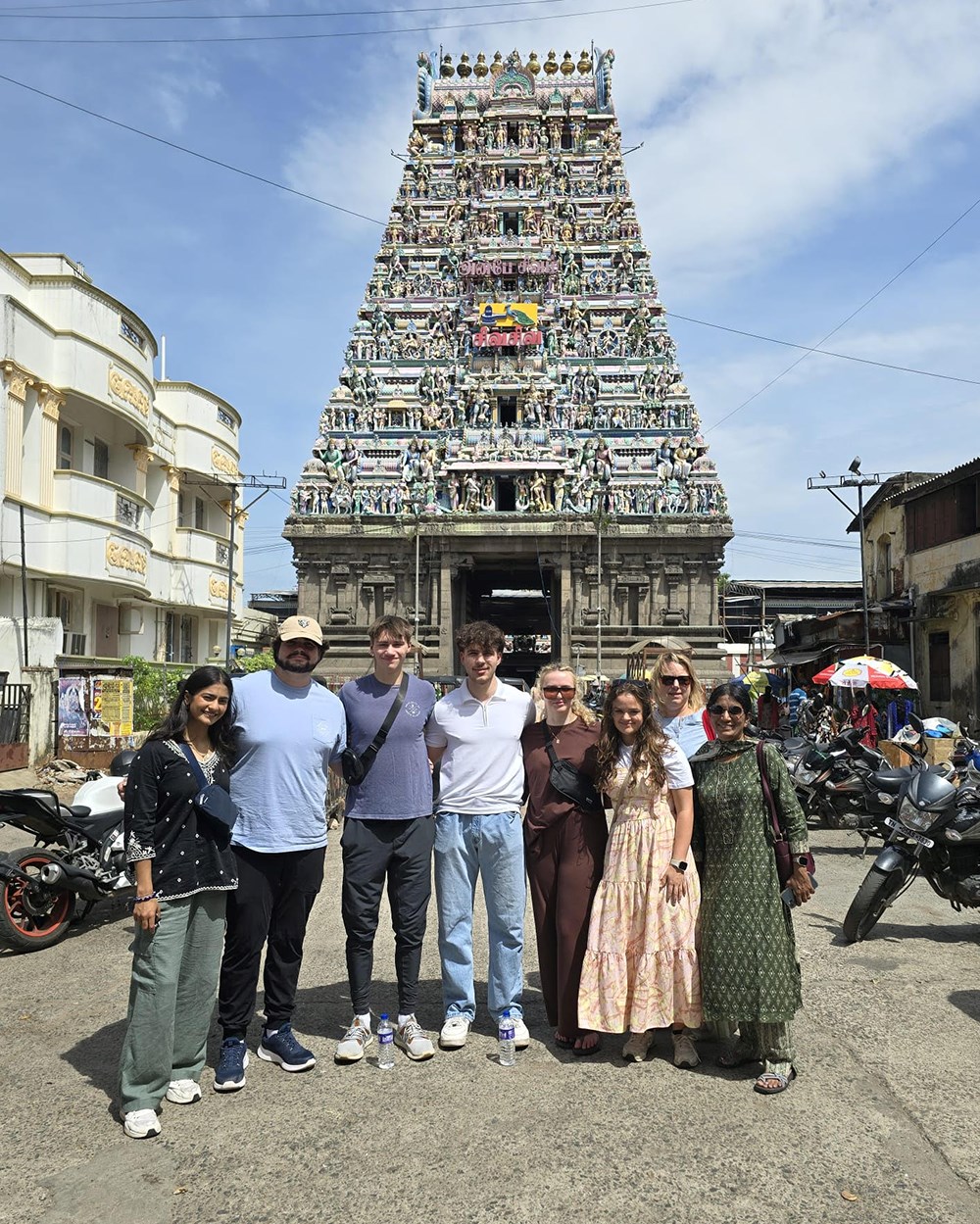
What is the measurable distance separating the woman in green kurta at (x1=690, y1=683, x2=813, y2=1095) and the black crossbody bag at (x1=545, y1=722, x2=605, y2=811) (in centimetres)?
46

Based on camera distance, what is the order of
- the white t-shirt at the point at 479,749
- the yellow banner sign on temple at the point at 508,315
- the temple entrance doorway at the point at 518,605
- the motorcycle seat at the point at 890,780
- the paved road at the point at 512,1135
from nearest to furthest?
the paved road at the point at 512,1135
the white t-shirt at the point at 479,749
the motorcycle seat at the point at 890,780
the temple entrance doorway at the point at 518,605
the yellow banner sign on temple at the point at 508,315

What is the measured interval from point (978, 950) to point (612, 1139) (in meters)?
3.73

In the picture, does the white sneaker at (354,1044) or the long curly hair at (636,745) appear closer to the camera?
the white sneaker at (354,1044)

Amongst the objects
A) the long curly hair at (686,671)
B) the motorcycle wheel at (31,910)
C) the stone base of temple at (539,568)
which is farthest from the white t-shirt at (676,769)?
the stone base of temple at (539,568)

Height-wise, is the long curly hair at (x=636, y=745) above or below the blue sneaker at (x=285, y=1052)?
above

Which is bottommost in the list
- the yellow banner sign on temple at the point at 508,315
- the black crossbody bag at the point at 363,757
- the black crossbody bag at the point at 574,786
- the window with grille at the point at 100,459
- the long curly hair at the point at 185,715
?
the black crossbody bag at the point at 574,786

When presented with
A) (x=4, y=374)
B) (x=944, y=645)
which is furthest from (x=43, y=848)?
(x=944, y=645)

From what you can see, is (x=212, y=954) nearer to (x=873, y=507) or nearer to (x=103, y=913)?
(x=103, y=913)

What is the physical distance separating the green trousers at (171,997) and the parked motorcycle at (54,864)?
2.16m

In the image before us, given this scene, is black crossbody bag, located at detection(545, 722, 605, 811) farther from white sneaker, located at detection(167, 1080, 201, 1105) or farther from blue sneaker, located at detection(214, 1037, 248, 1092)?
white sneaker, located at detection(167, 1080, 201, 1105)

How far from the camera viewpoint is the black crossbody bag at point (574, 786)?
430 centimetres

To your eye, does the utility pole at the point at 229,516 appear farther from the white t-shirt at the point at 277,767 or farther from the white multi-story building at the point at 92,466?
the white t-shirt at the point at 277,767

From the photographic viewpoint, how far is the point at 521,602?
4191 centimetres

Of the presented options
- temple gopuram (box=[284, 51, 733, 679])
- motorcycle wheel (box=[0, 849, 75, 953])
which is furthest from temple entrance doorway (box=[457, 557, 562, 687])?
motorcycle wheel (box=[0, 849, 75, 953])
